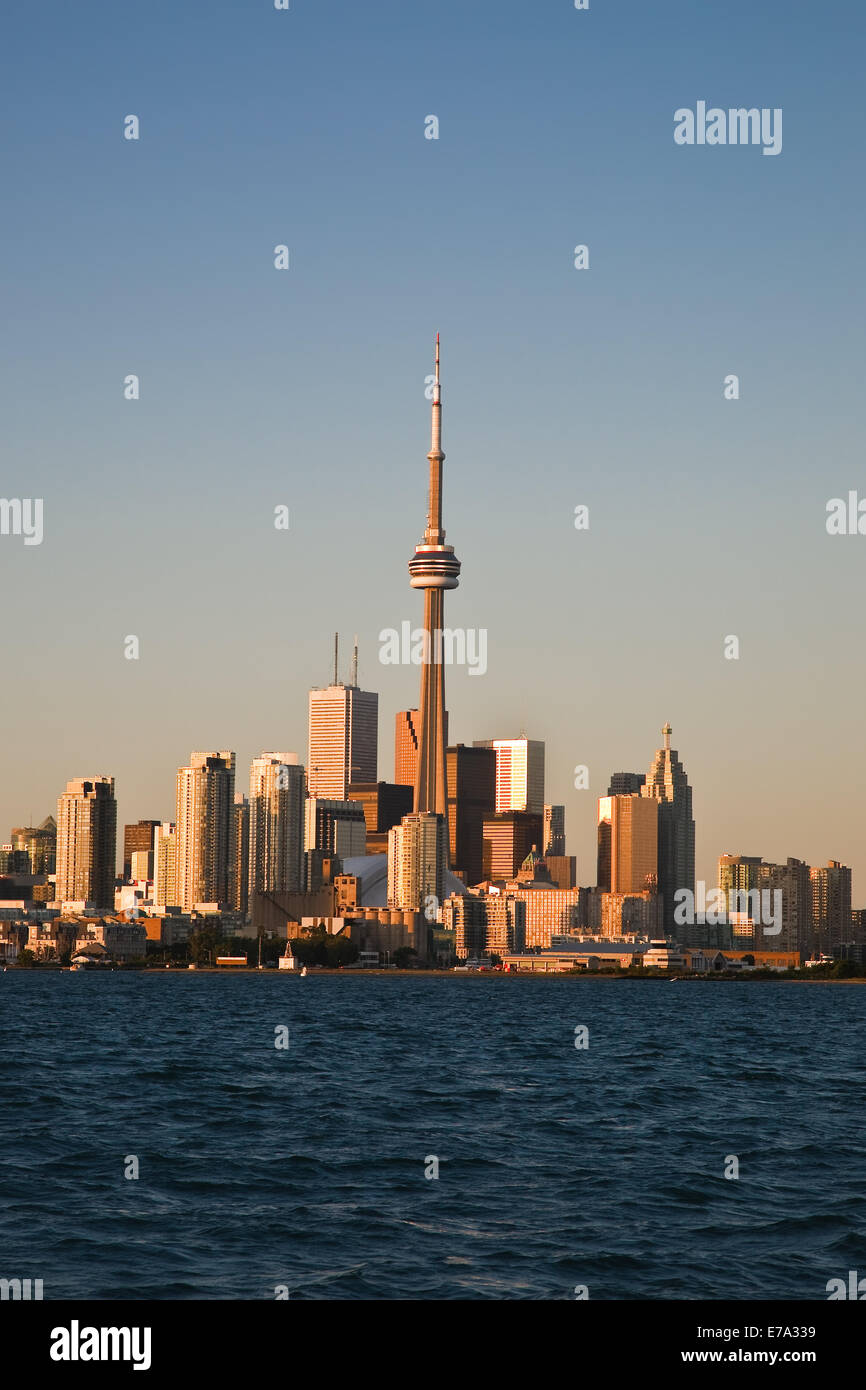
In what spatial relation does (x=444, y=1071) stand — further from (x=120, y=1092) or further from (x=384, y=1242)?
(x=384, y=1242)

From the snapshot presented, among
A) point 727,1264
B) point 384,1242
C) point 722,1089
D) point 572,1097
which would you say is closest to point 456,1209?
point 384,1242

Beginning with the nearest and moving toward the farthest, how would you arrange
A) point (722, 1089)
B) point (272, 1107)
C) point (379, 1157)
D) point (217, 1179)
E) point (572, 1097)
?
point (217, 1179)
point (379, 1157)
point (272, 1107)
point (572, 1097)
point (722, 1089)

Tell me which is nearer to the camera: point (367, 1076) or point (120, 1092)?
point (120, 1092)

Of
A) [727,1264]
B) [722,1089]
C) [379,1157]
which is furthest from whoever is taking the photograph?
[722,1089]
